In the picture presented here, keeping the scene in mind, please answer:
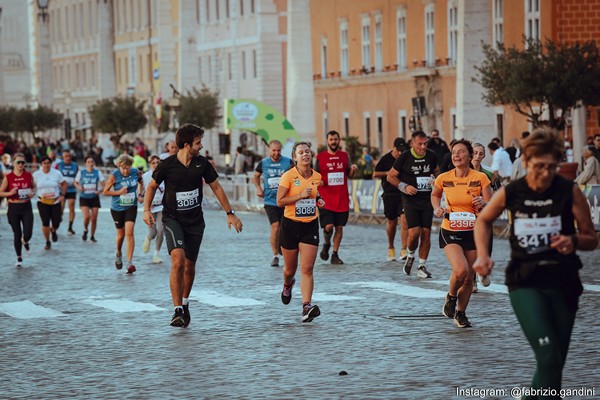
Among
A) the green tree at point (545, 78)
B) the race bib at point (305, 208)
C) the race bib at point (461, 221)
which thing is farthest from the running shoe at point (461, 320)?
the green tree at point (545, 78)

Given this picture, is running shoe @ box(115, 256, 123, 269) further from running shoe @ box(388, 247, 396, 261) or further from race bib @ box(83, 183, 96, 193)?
race bib @ box(83, 183, 96, 193)

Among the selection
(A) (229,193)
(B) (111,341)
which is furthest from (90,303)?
(A) (229,193)

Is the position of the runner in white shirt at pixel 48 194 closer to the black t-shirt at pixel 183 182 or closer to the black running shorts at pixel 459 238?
the black t-shirt at pixel 183 182

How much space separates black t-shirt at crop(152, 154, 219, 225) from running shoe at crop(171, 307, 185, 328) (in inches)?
31.3

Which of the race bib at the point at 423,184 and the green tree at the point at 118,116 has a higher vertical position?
the race bib at the point at 423,184

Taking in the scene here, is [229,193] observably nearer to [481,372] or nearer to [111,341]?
[111,341]

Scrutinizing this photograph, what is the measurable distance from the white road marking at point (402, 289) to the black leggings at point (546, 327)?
861 centimetres

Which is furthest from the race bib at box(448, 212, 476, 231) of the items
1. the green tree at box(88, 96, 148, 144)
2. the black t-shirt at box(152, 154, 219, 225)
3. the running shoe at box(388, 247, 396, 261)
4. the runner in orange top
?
the green tree at box(88, 96, 148, 144)

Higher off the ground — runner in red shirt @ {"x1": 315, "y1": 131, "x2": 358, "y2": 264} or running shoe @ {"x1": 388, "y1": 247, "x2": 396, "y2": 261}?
runner in red shirt @ {"x1": 315, "y1": 131, "x2": 358, "y2": 264}

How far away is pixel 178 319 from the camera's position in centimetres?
1558

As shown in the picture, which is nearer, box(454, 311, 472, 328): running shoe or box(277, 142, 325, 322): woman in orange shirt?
box(454, 311, 472, 328): running shoe

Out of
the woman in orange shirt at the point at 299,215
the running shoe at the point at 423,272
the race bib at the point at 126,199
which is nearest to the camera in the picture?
the woman in orange shirt at the point at 299,215

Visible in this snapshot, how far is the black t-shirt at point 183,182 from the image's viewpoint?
15531 mm

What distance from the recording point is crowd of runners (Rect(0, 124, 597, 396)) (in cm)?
938
